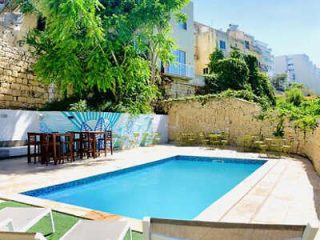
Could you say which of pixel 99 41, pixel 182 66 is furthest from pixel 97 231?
pixel 182 66

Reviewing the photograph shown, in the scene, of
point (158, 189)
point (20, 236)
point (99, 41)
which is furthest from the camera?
point (99, 41)

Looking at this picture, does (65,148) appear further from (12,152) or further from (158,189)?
(158,189)

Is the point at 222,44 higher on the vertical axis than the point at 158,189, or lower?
higher

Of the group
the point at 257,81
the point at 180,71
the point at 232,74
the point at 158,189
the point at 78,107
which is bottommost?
the point at 158,189

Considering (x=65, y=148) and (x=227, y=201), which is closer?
(x=227, y=201)

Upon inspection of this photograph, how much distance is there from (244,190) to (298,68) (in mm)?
77487

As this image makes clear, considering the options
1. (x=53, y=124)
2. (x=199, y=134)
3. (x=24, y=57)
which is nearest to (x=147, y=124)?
(x=199, y=134)

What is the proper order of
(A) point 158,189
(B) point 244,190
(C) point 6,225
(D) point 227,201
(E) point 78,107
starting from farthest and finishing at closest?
(E) point 78,107 → (A) point 158,189 → (B) point 244,190 → (D) point 227,201 → (C) point 6,225

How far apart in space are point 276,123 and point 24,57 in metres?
13.4

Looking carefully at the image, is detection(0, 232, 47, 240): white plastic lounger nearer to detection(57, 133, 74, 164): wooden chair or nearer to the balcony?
detection(57, 133, 74, 164): wooden chair

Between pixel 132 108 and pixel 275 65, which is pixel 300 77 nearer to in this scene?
pixel 275 65

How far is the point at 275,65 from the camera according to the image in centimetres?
7812

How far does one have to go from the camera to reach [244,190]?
589 cm

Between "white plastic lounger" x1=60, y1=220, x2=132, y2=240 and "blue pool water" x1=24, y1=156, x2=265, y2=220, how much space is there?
2930mm
